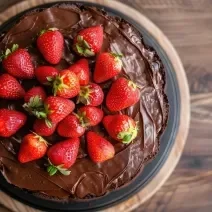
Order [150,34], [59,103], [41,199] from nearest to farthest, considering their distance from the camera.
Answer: [59,103] → [41,199] → [150,34]

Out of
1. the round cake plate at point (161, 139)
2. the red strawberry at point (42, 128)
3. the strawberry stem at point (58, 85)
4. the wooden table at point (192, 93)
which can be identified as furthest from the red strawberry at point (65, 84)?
the wooden table at point (192, 93)

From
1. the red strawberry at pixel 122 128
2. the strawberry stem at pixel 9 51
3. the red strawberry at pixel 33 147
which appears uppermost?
the strawberry stem at pixel 9 51

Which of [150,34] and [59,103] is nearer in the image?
[59,103]

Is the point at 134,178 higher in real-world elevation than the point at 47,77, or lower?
lower

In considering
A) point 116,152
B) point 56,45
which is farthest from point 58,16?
point 116,152

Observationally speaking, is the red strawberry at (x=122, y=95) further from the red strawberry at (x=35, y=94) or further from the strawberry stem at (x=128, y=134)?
the red strawberry at (x=35, y=94)

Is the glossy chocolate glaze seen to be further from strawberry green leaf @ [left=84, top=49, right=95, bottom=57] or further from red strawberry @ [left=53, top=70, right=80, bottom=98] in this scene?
red strawberry @ [left=53, top=70, right=80, bottom=98]

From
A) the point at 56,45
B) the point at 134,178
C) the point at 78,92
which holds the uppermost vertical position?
the point at 56,45

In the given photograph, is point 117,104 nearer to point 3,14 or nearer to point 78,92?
point 78,92
